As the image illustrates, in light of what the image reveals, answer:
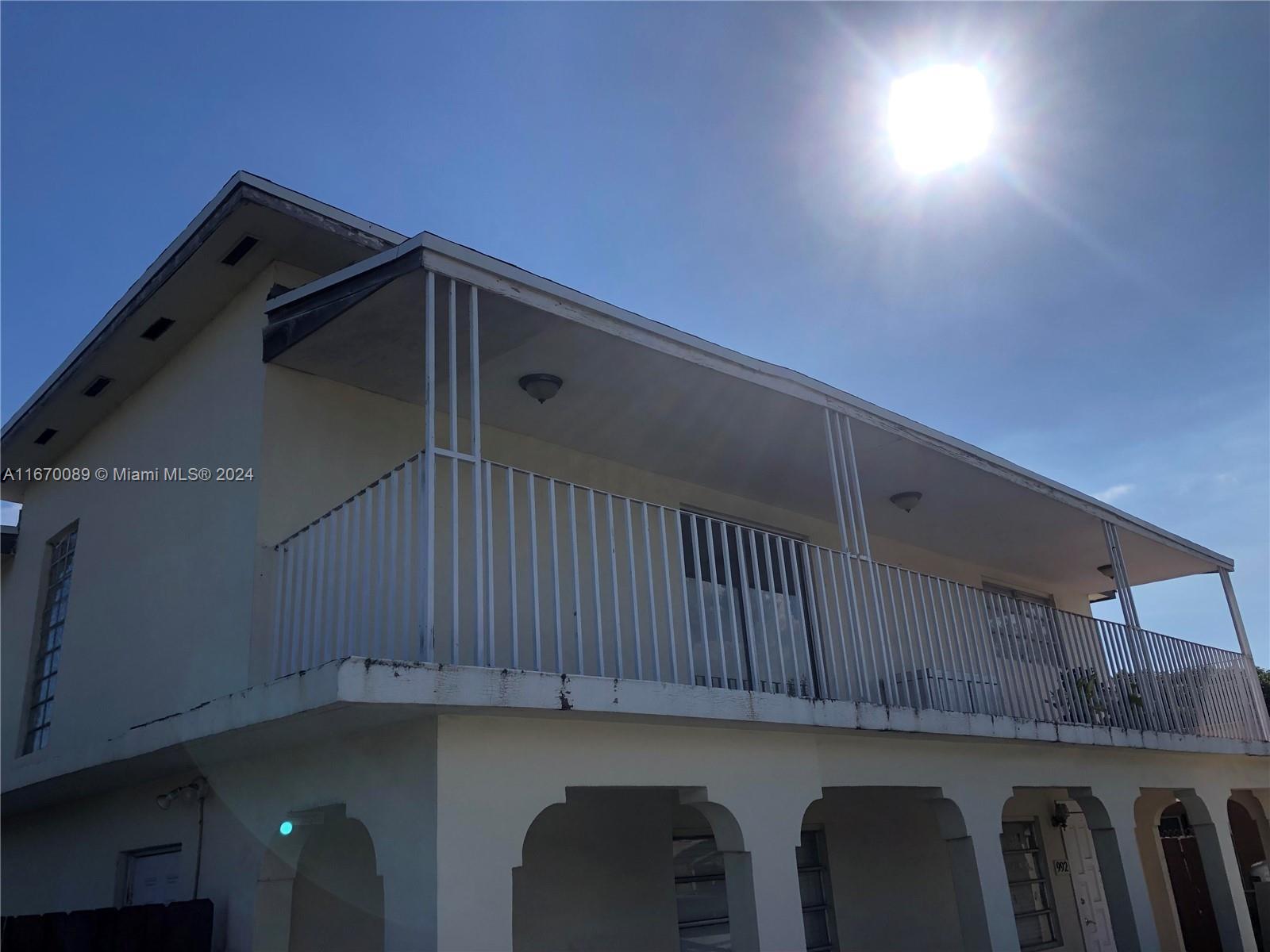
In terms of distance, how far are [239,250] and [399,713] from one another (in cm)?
395

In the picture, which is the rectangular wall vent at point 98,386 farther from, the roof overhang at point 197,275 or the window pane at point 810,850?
the window pane at point 810,850

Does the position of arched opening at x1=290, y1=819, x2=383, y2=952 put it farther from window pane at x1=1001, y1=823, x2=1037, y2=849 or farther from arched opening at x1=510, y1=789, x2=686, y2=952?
window pane at x1=1001, y1=823, x2=1037, y2=849

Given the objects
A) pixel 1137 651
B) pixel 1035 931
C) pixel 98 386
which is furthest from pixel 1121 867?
pixel 98 386

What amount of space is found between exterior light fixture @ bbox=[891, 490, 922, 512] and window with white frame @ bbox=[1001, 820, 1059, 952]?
4.37m

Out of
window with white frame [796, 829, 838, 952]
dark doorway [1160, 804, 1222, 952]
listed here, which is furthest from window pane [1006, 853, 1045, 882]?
window with white frame [796, 829, 838, 952]

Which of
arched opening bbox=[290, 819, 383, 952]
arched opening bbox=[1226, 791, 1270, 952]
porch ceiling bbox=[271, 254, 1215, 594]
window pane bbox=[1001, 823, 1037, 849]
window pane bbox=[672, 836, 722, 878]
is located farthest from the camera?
arched opening bbox=[1226, 791, 1270, 952]

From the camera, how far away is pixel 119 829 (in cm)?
766

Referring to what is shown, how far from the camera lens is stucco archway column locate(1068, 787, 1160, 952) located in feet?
28.0

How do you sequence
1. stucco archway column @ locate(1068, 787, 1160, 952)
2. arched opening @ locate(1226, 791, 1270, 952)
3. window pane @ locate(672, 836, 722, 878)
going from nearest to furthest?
1. window pane @ locate(672, 836, 722, 878)
2. stucco archway column @ locate(1068, 787, 1160, 952)
3. arched opening @ locate(1226, 791, 1270, 952)

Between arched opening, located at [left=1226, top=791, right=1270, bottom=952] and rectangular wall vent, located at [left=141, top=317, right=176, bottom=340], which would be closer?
rectangular wall vent, located at [left=141, top=317, right=176, bottom=340]

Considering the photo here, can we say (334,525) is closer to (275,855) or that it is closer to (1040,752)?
(275,855)

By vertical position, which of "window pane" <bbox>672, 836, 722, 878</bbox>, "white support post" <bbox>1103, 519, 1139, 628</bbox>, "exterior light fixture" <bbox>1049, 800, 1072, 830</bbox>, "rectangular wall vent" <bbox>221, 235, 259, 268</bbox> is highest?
"rectangular wall vent" <bbox>221, 235, 259, 268</bbox>

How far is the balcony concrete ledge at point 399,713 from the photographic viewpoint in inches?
172

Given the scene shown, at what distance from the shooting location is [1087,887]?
12.5 m
